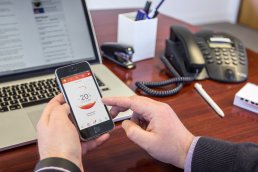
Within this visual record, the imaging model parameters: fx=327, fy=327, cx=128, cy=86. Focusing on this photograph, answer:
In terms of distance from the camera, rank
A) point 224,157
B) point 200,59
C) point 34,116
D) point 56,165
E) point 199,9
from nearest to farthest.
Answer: point 56,165 → point 224,157 → point 34,116 → point 200,59 → point 199,9

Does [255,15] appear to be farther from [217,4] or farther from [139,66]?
[139,66]

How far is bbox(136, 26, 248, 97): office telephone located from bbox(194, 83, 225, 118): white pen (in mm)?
32

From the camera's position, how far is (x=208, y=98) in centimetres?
90

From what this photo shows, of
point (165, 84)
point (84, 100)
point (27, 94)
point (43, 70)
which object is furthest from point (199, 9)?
point (84, 100)

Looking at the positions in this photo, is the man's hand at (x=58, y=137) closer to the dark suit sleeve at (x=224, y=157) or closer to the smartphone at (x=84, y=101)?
the smartphone at (x=84, y=101)

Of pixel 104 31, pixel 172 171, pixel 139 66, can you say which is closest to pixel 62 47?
pixel 139 66

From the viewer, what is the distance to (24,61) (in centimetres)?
91

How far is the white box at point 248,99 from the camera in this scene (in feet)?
2.81

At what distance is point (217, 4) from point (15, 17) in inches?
130

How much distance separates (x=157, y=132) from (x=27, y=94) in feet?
1.23

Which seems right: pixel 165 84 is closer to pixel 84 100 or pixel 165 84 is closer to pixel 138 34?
pixel 138 34

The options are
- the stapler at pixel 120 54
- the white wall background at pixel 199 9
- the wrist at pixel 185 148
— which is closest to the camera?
the wrist at pixel 185 148

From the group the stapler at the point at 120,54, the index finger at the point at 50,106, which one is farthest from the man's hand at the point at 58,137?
the stapler at the point at 120,54

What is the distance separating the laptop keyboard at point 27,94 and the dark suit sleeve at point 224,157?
13.5 inches
